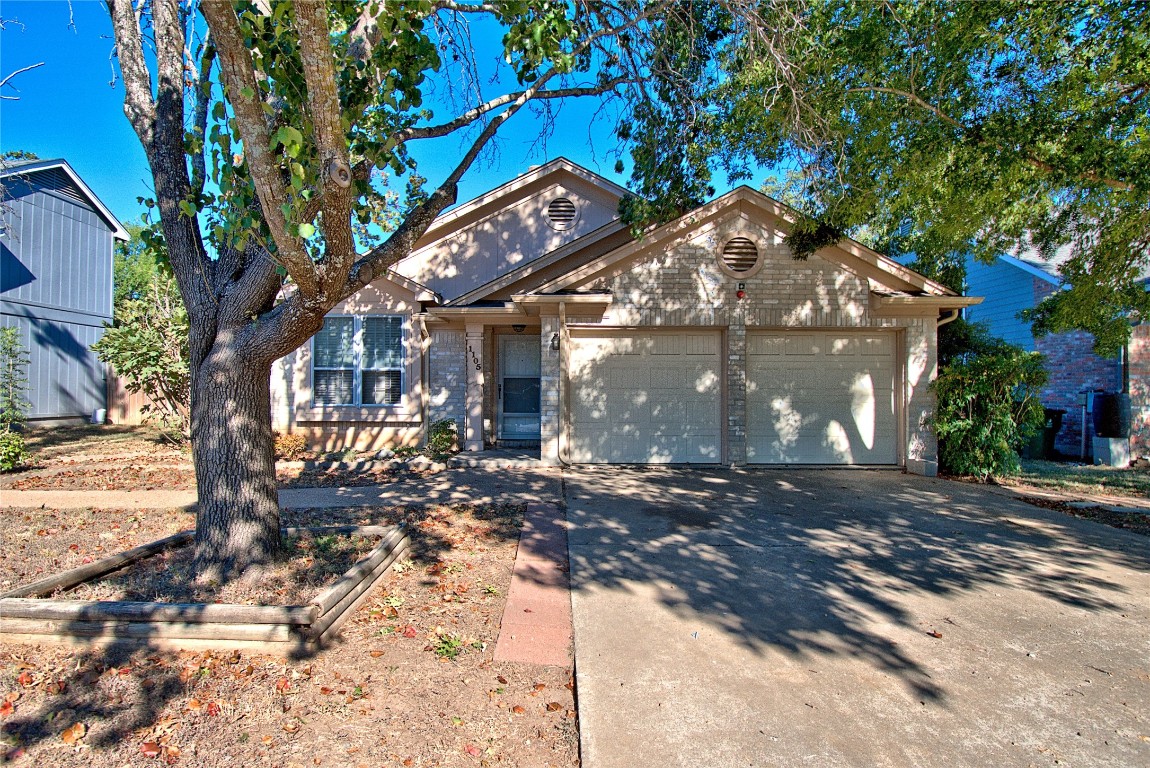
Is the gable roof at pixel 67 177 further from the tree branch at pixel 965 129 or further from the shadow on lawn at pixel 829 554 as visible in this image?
the tree branch at pixel 965 129

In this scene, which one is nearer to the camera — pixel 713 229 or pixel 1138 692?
pixel 1138 692

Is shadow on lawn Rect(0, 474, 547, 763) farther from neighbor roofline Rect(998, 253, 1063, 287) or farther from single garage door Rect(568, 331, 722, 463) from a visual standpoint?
neighbor roofline Rect(998, 253, 1063, 287)

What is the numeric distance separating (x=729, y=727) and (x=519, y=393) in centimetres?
1003

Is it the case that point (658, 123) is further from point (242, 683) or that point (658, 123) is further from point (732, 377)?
point (242, 683)

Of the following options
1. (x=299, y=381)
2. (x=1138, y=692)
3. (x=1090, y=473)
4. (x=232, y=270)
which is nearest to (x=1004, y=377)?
(x=1090, y=473)

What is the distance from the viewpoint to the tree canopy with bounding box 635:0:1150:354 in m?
6.95

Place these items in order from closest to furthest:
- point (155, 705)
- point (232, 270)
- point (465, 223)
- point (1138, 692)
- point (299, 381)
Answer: point (155, 705), point (1138, 692), point (232, 270), point (299, 381), point (465, 223)

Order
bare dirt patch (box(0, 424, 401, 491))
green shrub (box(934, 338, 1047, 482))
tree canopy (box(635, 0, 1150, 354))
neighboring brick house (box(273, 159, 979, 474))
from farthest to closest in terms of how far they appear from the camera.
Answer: neighboring brick house (box(273, 159, 979, 474)) → green shrub (box(934, 338, 1047, 482)) → bare dirt patch (box(0, 424, 401, 491)) → tree canopy (box(635, 0, 1150, 354))

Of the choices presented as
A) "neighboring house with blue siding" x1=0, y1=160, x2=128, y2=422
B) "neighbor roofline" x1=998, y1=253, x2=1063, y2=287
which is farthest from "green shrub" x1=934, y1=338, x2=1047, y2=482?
"neighboring house with blue siding" x1=0, y1=160, x2=128, y2=422

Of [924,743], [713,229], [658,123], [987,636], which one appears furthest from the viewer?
[713,229]

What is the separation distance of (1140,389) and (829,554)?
11.6m

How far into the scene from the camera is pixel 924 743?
284 cm

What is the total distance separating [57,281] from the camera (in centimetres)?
1683

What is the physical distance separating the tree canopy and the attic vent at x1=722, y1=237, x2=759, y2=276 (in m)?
1.36
